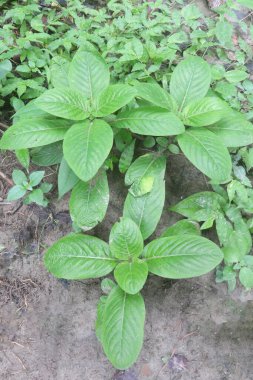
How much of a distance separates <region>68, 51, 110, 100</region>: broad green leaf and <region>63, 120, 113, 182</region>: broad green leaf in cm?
28

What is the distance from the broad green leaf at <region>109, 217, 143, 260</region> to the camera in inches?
87.1

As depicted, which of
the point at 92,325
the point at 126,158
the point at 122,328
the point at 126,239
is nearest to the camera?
the point at 122,328

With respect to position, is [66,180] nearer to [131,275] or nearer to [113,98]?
[113,98]

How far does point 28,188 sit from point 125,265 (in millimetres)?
798

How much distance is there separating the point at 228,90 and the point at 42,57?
4.84ft

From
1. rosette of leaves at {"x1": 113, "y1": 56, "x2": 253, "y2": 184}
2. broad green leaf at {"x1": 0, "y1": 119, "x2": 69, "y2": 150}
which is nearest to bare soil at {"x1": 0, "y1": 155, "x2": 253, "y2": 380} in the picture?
broad green leaf at {"x1": 0, "y1": 119, "x2": 69, "y2": 150}

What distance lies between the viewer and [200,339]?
Result: 8.20 feet

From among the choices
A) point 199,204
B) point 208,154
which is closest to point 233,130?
point 208,154

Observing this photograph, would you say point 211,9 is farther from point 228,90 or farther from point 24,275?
point 24,275

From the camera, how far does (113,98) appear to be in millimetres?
2318

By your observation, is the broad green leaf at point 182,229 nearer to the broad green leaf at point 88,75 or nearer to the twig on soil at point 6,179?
the broad green leaf at point 88,75

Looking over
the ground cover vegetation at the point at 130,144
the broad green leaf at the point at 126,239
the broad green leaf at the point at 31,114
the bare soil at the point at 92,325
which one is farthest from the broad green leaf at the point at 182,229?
the broad green leaf at the point at 31,114

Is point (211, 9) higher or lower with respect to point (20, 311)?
higher

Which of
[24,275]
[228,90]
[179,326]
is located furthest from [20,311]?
[228,90]
